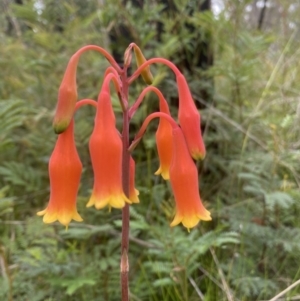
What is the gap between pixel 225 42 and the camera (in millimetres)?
3463

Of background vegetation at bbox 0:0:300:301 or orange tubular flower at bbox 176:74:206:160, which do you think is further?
background vegetation at bbox 0:0:300:301

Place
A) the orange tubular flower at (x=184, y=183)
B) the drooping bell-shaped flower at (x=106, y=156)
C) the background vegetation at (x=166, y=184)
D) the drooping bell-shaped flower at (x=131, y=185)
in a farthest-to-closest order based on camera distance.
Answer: the background vegetation at (x=166, y=184), the drooping bell-shaped flower at (x=131, y=185), the orange tubular flower at (x=184, y=183), the drooping bell-shaped flower at (x=106, y=156)

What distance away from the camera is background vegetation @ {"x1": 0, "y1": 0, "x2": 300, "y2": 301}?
2.21m

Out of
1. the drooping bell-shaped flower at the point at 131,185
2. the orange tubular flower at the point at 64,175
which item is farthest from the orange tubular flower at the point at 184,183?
the orange tubular flower at the point at 64,175

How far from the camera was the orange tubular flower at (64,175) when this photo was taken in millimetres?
1343

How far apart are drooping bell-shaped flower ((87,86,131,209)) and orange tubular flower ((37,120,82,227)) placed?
9 centimetres

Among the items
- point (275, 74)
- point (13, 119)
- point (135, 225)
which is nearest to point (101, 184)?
point (135, 225)

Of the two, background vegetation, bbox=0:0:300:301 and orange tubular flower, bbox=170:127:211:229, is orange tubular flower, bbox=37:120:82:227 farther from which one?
background vegetation, bbox=0:0:300:301

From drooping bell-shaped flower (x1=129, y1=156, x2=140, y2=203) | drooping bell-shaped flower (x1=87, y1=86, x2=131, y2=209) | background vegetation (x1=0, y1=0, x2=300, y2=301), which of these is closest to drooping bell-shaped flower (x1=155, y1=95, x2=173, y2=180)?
drooping bell-shaped flower (x1=129, y1=156, x2=140, y2=203)

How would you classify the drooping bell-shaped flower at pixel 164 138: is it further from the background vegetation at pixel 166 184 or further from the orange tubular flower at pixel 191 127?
the background vegetation at pixel 166 184

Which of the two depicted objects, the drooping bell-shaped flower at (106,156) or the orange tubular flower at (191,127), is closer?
the drooping bell-shaped flower at (106,156)

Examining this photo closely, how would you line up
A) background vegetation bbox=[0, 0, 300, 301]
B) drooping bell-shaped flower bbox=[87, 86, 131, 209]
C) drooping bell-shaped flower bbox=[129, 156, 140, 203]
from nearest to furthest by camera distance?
drooping bell-shaped flower bbox=[87, 86, 131, 209], drooping bell-shaped flower bbox=[129, 156, 140, 203], background vegetation bbox=[0, 0, 300, 301]

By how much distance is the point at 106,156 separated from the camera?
1.27 m

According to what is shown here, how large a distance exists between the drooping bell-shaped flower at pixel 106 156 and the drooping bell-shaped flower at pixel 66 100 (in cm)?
8
